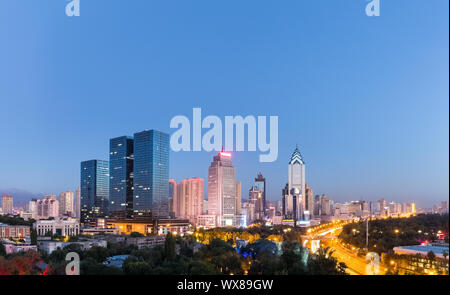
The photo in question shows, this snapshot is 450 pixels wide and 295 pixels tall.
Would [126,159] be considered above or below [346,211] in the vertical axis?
above

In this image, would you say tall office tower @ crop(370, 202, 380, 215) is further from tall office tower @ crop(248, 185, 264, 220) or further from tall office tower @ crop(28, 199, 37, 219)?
tall office tower @ crop(28, 199, 37, 219)

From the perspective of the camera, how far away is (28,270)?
253 inches

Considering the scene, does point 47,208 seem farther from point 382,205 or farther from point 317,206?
point 382,205

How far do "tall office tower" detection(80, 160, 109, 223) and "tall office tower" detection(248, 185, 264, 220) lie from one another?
17.6 metres

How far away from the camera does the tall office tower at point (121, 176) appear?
28.0 metres

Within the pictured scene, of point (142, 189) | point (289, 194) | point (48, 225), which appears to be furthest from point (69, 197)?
point (289, 194)

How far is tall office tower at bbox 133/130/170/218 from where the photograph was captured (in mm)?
26219

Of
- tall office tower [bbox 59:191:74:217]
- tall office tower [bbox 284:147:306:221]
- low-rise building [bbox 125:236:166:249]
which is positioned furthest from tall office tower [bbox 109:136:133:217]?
tall office tower [bbox 284:147:306:221]

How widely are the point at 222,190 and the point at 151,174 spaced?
8096 millimetres

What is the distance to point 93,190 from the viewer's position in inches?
1308

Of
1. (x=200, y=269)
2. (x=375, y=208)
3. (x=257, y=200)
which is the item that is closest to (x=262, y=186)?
(x=257, y=200)

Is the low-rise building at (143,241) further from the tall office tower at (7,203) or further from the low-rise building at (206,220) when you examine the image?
the tall office tower at (7,203)

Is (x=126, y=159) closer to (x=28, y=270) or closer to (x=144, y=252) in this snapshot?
(x=144, y=252)
